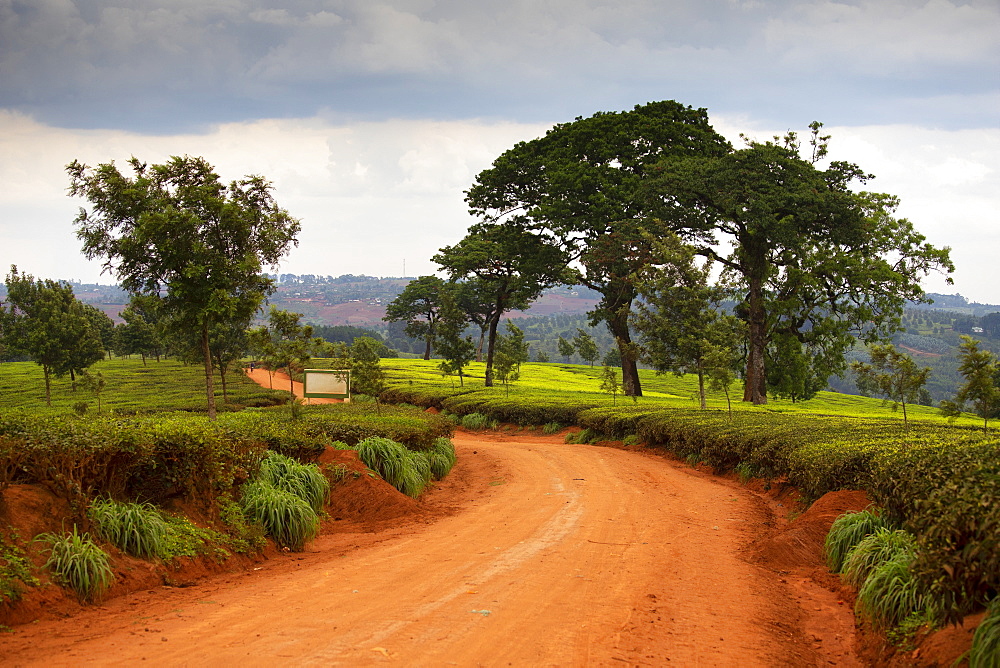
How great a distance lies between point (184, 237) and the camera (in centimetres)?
1828

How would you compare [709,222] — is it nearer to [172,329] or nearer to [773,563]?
[172,329]

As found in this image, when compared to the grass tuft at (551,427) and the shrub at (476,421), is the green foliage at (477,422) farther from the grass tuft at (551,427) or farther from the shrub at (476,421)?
the grass tuft at (551,427)

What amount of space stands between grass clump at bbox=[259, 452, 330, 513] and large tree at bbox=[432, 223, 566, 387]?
91.3 ft

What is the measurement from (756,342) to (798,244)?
552cm

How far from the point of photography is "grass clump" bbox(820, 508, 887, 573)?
7.98 metres

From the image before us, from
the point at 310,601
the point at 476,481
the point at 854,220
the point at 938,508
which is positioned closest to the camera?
the point at 938,508

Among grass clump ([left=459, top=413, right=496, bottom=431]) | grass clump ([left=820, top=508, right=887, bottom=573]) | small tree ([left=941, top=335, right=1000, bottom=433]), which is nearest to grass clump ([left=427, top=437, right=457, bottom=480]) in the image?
grass clump ([left=820, top=508, right=887, bottom=573])

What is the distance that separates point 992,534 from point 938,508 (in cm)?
76

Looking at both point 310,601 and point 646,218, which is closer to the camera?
point 310,601

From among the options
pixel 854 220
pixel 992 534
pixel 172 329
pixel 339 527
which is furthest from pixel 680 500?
pixel 854 220

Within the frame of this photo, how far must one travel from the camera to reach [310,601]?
6387 millimetres

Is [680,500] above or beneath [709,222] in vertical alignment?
beneath

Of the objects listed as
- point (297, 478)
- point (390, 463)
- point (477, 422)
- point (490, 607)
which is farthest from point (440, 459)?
point (477, 422)

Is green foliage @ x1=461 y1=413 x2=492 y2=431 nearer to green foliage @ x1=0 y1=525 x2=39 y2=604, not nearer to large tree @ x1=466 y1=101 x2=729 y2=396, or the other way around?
large tree @ x1=466 y1=101 x2=729 y2=396
